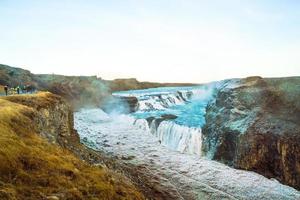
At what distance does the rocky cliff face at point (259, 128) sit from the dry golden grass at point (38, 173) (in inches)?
600

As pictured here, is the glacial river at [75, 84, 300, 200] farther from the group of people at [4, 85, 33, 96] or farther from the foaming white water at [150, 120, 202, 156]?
the group of people at [4, 85, 33, 96]

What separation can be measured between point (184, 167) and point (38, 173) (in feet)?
55.8

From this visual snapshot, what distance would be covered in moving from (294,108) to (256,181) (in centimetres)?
917

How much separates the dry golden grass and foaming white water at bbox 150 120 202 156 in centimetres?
1875

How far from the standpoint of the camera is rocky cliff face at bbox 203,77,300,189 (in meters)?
25.3

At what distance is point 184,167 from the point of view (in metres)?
26.1

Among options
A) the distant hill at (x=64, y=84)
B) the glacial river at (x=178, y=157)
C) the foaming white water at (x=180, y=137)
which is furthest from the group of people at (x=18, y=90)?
the distant hill at (x=64, y=84)

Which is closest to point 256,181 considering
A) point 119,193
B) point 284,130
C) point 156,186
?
point 284,130

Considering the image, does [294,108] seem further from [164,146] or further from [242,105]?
[164,146]

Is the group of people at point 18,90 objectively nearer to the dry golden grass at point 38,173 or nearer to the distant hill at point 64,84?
the dry golden grass at point 38,173

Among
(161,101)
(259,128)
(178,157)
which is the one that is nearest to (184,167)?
(178,157)

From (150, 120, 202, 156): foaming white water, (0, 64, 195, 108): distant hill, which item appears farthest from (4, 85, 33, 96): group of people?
(0, 64, 195, 108): distant hill

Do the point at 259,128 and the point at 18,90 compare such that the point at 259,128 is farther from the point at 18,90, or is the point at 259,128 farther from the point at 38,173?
the point at 18,90

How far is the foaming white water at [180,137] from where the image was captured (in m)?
32.4
